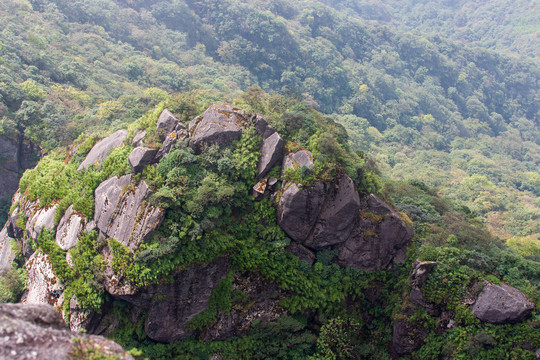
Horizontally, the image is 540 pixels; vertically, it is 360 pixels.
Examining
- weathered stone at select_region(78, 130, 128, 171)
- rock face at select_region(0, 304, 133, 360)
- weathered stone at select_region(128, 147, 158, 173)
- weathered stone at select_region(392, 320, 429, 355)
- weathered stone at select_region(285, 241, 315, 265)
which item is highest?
rock face at select_region(0, 304, 133, 360)

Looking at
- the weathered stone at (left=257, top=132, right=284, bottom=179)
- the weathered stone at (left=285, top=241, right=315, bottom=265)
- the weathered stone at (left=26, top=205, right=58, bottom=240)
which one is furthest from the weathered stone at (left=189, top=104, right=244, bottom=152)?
the weathered stone at (left=26, top=205, right=58, bottom=240)

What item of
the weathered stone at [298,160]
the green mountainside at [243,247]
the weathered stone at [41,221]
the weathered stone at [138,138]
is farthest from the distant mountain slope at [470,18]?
the weathered stone at [41,221]

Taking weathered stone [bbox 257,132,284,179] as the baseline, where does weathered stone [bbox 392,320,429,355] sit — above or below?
below

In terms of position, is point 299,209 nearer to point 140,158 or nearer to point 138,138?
point 140,158

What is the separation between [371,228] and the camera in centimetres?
1903

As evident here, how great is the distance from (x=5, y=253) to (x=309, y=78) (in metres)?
55.1

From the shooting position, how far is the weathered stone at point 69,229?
19.0 meters

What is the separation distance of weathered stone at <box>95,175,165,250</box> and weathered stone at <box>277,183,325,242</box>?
5.78 m

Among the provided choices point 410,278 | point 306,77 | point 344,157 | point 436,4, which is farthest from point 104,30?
point 436,4

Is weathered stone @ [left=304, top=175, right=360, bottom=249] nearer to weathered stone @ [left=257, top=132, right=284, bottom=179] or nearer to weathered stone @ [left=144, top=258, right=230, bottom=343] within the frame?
weathered stone @ [left=257, top=132, right=284, bottom=179]

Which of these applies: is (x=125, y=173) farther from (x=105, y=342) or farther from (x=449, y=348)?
(x=449, y=348)

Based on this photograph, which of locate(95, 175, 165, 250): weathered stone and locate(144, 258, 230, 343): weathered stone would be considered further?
locate(144, 258, 230, 343): weathered stone

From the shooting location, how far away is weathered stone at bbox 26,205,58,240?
20.6 metres

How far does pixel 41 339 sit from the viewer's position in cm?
692
